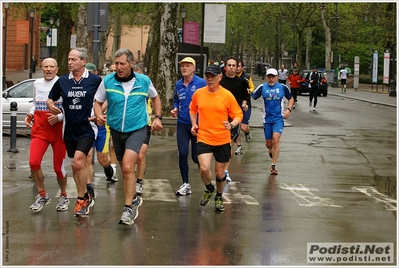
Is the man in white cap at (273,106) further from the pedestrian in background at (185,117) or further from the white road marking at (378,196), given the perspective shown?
the pedestrian in background at (185,117)

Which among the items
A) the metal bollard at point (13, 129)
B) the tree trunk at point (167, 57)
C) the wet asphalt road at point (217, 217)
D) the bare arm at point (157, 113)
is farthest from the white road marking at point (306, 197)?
the tree trunk at point (167, 57)

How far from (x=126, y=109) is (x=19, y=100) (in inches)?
452

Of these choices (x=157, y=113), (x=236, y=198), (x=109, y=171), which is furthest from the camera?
(x=109, y=171)

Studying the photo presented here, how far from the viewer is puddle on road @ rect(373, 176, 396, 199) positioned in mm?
12414

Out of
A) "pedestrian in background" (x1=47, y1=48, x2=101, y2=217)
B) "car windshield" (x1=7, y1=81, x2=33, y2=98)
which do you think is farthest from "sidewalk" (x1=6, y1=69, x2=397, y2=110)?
"pedestrian in background" (x1=47, y1=48, x2=101, y2=217)

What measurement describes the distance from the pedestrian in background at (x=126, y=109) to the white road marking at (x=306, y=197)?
8.33ft

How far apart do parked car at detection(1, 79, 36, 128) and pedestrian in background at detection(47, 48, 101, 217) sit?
10.6 meters

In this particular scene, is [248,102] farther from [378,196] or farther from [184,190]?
[184,190]

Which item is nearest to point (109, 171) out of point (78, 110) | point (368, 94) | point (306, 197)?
point (306, 197)

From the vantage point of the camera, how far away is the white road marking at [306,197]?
11102 millimetres

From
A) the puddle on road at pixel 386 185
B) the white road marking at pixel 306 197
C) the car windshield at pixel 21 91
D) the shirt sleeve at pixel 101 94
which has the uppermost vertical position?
the shirt sleeve at pixel 101 94

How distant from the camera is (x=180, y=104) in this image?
11.9 meters

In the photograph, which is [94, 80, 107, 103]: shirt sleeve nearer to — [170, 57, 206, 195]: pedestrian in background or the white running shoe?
[170, 57, 206, 195]: pedestrian in background

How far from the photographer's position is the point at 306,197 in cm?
1169
